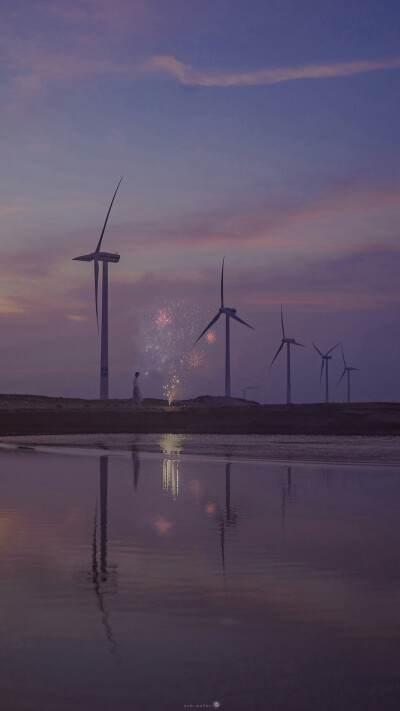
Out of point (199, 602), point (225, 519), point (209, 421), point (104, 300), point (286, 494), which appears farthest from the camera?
point (104, 300)

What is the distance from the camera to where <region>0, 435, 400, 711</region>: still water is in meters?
4.88

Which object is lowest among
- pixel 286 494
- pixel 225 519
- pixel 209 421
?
pixel 225 519

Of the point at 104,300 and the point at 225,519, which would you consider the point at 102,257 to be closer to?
the point at 104,300

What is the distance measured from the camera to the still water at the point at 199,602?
16.0 feet

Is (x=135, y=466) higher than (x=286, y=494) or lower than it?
higher

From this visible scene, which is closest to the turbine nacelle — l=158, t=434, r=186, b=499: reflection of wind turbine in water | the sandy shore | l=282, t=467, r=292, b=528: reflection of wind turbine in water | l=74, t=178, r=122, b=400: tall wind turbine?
l=74, t=178, r=122, b=400: tall wind turbine

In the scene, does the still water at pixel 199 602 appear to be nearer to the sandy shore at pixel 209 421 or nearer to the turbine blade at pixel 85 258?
the sandy shore at pixel 209 421

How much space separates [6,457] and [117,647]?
745 inches

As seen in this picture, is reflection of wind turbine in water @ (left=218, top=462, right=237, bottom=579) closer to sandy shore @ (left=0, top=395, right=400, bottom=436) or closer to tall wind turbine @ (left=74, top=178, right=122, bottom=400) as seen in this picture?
sandy shore @ (left=0, top=395, right=400, bottom=436)

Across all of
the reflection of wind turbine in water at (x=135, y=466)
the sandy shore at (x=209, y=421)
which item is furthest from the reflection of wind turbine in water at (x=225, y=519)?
the sandy shore at (x=209, y=421)

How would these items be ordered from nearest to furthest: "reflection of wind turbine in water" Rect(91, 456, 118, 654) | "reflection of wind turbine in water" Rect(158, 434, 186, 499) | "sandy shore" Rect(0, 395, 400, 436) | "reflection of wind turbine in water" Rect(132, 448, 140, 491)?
"reflection of wind turbine in water" Rect(91, 456, 118, 654) < "reflection of wind turbine in water" Rect(158, 434, 186, 499) < "reflection of wind turbine in water" Rect(132, 448, 140, 491) < "sandy shore" Rect(0, 395, 400, 436)

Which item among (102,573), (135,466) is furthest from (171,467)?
(102,573)

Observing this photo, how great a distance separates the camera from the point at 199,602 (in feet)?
22.6

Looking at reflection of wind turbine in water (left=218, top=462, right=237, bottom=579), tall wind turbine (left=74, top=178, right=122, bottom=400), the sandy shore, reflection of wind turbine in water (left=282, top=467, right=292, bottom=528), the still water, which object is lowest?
the still water
